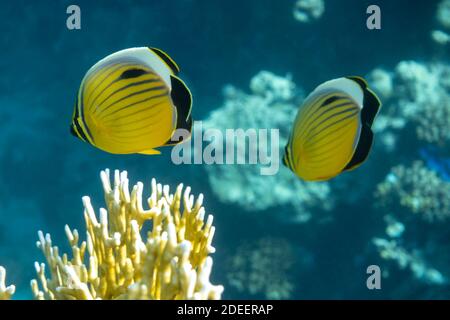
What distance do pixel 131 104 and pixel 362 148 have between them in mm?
1108

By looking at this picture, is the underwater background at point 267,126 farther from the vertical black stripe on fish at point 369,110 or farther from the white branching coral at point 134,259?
the vertical black stripe on fish at point 369,110

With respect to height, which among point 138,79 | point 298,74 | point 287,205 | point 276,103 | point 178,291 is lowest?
point 178,291

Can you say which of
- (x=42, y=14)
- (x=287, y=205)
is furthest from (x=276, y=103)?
(x=42, y=14)

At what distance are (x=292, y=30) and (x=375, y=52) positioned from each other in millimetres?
1542

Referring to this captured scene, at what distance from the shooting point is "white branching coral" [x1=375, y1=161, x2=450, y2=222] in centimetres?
693

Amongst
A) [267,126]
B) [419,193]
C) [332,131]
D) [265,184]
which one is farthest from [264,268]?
[332,131]

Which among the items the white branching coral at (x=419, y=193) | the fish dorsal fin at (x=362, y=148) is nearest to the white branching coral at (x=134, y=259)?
the fish dorsal fin at (x=362, y=148)

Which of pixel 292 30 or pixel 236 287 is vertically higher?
pixel 292 30

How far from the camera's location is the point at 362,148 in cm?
221

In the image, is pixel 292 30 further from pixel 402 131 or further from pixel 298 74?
pixel 402 131

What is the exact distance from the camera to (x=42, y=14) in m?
10.7

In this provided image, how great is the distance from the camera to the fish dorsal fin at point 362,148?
7.22 ft

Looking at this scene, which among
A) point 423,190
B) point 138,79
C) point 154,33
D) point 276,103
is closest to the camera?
point 138,79

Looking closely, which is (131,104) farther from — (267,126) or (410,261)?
(410,261)
